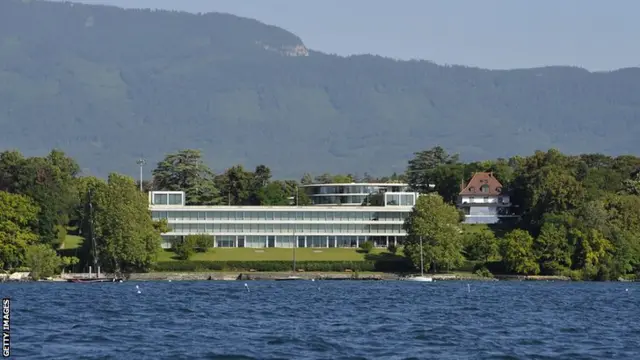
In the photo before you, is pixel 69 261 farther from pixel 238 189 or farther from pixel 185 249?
pixel 238 189

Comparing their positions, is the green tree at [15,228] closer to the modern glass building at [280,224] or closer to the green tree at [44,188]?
the green tree at [44,188]

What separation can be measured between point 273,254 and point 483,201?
47034 millimetres

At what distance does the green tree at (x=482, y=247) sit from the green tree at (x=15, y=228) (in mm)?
47522

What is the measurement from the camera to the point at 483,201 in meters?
187

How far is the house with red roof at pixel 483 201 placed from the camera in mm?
186250

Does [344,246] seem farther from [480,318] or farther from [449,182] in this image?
[480,318]

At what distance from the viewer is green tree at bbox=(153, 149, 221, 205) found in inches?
7613

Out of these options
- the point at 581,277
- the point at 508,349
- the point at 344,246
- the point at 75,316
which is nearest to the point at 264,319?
the point at 75,316

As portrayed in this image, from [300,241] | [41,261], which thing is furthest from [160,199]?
[41,261]

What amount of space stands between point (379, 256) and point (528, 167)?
124 feet

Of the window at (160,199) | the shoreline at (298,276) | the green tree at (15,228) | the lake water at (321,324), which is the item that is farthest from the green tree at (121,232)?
the lake water at (321,324)

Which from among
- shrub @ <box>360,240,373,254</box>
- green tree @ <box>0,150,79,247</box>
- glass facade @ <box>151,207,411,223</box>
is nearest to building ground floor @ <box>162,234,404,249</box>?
glass facade @ <box>151,207,411,223</box>

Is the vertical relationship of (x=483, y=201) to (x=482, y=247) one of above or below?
above

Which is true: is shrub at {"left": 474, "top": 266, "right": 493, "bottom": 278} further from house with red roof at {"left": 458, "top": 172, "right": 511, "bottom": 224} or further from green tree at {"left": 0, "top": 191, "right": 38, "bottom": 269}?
house with red roof at {"left": 458, "top": 172, "right": 511, "bottom": 224}
